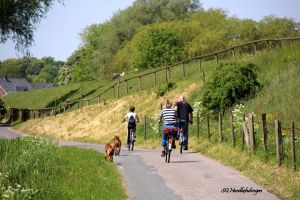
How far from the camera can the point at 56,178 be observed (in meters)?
12.0

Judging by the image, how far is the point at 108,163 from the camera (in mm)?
15922

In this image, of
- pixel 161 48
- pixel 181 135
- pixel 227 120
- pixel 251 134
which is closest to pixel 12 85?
pixel 161 48

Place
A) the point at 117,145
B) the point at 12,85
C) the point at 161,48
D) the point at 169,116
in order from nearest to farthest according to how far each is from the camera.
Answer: the point at 169,116 → the point at 117,145 → the point at 161,48 → the point at 12,85

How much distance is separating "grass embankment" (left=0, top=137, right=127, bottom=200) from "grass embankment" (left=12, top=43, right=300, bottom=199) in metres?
3.57

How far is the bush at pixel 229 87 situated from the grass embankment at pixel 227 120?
2.12 feet

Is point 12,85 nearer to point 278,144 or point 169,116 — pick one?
point 169,116

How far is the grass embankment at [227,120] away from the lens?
12.9m

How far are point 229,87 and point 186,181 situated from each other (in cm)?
1257

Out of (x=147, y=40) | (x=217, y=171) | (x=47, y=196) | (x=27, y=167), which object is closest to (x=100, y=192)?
(x=47, y=196)

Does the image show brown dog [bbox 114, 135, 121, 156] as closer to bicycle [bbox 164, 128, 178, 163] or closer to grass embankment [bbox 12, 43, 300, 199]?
bicycle [bbox 164, 128, 178, 163]

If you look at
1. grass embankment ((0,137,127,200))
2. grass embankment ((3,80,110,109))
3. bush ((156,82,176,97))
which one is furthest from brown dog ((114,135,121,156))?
grass embankment ((3,80,110,109))

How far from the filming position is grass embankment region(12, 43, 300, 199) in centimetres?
1286

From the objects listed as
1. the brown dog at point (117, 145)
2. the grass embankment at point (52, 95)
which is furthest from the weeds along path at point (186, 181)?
the grass embankment at point (52, 95)

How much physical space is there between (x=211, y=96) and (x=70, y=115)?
2517 cm
